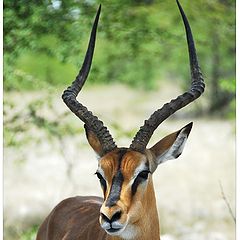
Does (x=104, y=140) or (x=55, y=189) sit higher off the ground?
(x=104, y=140)

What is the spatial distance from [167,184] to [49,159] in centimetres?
274

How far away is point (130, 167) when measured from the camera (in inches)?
211

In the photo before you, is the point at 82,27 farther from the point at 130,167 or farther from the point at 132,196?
the point at 132,196

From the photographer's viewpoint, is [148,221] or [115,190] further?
[148,221]

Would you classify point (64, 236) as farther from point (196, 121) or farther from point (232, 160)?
point (196, 121)

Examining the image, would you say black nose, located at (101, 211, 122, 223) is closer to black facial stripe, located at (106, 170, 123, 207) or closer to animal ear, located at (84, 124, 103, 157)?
black facial stripe, located at (106, 170, 123, 207)

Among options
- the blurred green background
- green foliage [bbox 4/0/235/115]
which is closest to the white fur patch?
the blurred green background

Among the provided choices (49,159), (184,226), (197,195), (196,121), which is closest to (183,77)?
(196,121)

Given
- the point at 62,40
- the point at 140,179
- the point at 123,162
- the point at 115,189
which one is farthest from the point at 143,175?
the point at 62,40

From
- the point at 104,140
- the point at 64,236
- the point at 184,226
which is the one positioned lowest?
the point at 184,226

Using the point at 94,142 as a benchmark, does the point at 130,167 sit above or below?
below

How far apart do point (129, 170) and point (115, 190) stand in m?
0.21

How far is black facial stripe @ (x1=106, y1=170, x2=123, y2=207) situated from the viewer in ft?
16.8

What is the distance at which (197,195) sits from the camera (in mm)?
14930
